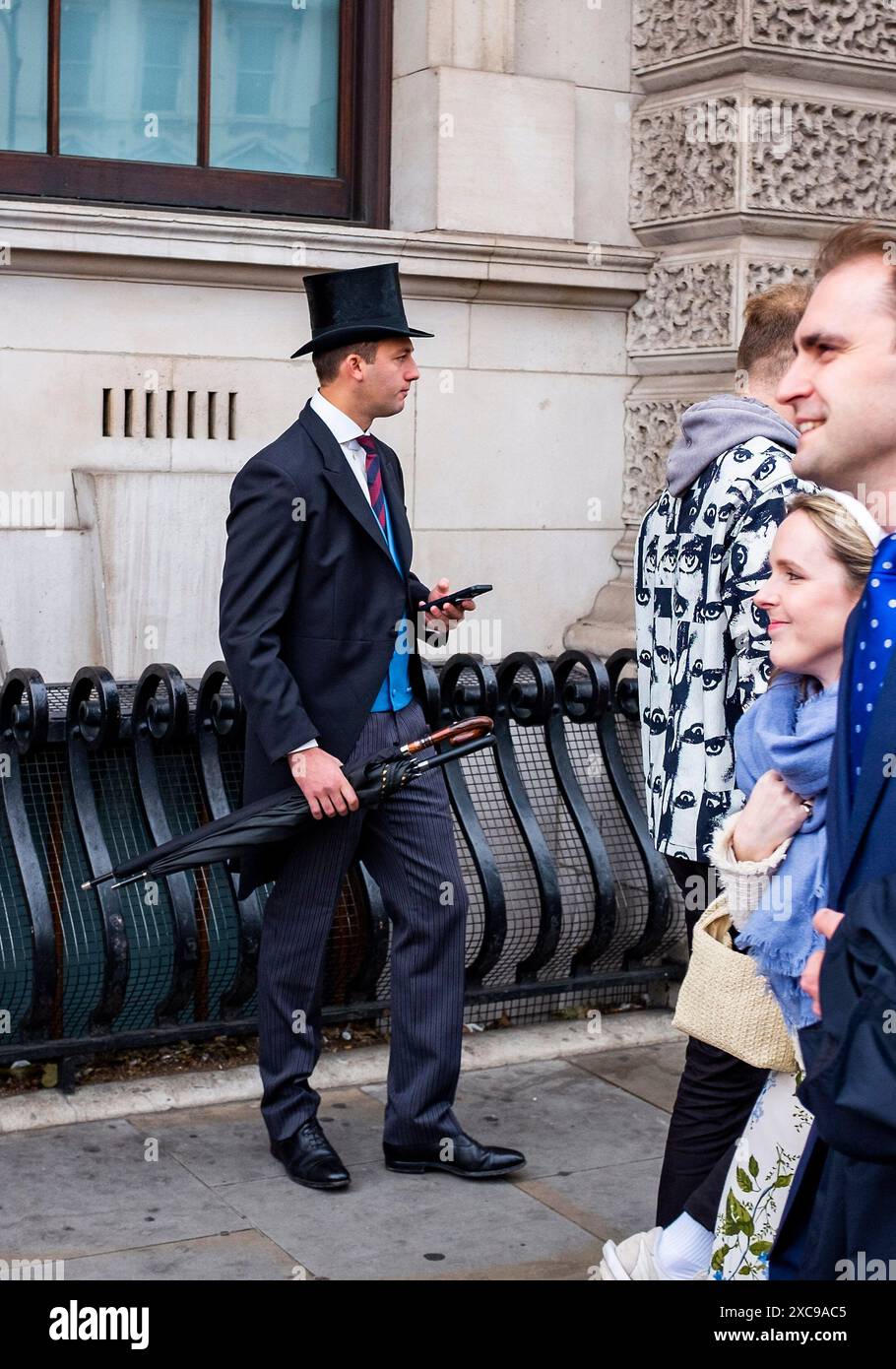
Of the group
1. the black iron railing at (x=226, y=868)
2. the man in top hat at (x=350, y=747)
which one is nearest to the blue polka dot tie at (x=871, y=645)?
the man in top hat at (x=350, y=747)

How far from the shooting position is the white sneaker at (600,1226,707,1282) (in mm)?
3604

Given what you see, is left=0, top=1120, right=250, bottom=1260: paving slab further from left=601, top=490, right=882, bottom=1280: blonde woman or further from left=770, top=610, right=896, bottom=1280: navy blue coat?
left=770, top=610, right=896, bottom=1280: navy blue coat

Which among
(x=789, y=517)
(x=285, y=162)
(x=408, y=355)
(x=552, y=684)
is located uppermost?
(x=285, y=162)

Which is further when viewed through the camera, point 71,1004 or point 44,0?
point 44,0

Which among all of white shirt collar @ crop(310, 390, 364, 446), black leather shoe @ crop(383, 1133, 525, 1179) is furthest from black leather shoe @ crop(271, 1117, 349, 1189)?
white shirt collar @ crop(310, 390, 364, 446)

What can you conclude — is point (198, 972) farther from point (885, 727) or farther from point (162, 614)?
point (885, 727)

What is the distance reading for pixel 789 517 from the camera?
2.80 metres

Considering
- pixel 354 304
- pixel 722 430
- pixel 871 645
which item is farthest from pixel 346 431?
pixel 871 645

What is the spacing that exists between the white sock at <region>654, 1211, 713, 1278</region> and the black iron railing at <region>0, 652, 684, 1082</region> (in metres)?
1.99

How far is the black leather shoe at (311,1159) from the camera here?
4.52 m

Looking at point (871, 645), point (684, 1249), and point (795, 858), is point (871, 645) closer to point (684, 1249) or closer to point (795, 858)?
point (795, 858)

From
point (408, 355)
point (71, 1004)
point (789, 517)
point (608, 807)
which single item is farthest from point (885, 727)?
point (608, 807)

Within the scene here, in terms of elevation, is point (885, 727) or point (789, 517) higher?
point (789, 517)
